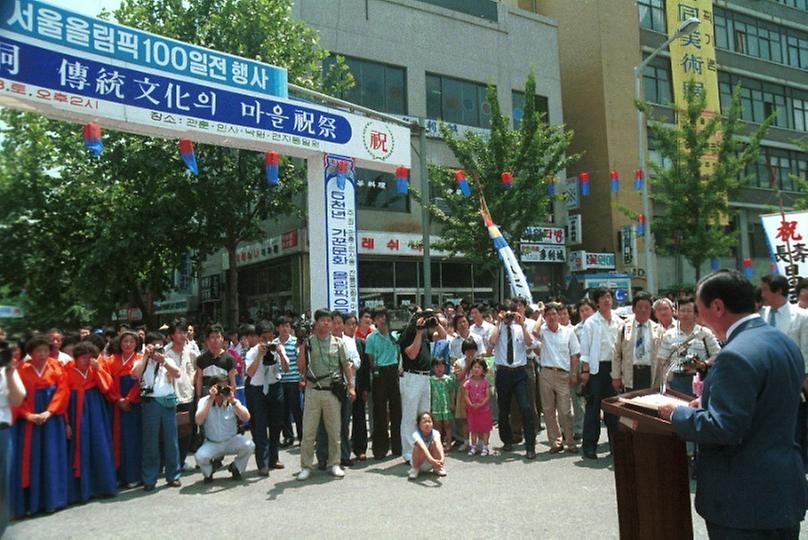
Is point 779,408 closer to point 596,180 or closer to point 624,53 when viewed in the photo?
point 596,180

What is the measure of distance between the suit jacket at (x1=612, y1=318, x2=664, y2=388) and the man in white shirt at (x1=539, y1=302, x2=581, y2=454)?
799 millimetres

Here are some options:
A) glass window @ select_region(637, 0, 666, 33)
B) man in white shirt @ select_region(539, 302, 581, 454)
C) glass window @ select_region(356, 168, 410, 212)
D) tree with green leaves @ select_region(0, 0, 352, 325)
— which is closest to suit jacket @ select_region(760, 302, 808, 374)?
man in white shirt @ select_region(539, 302, 581, 454)

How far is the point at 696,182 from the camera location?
19625mm

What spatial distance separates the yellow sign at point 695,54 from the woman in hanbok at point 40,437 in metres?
27.0

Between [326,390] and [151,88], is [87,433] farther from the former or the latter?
[151,88]

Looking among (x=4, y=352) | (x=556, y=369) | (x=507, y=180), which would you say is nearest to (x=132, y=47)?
(x=556, y=369)

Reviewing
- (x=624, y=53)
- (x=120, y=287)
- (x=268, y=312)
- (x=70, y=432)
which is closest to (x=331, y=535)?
(x=70, y=432)

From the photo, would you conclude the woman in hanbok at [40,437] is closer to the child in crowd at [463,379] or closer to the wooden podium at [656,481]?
the child in crowd at [463,379]

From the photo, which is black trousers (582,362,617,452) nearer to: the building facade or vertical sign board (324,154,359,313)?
vertical sign board (324,154,359,313)

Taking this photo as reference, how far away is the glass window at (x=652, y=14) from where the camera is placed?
28.2 m

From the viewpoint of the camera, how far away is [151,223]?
16.1 meters

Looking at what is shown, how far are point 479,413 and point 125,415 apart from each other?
4.29 m

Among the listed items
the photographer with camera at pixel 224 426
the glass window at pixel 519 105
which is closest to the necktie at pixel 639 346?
the photographer with camera at pixel 224 426

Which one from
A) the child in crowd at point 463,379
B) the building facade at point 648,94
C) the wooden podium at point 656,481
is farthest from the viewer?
the building facade at point 648,94
